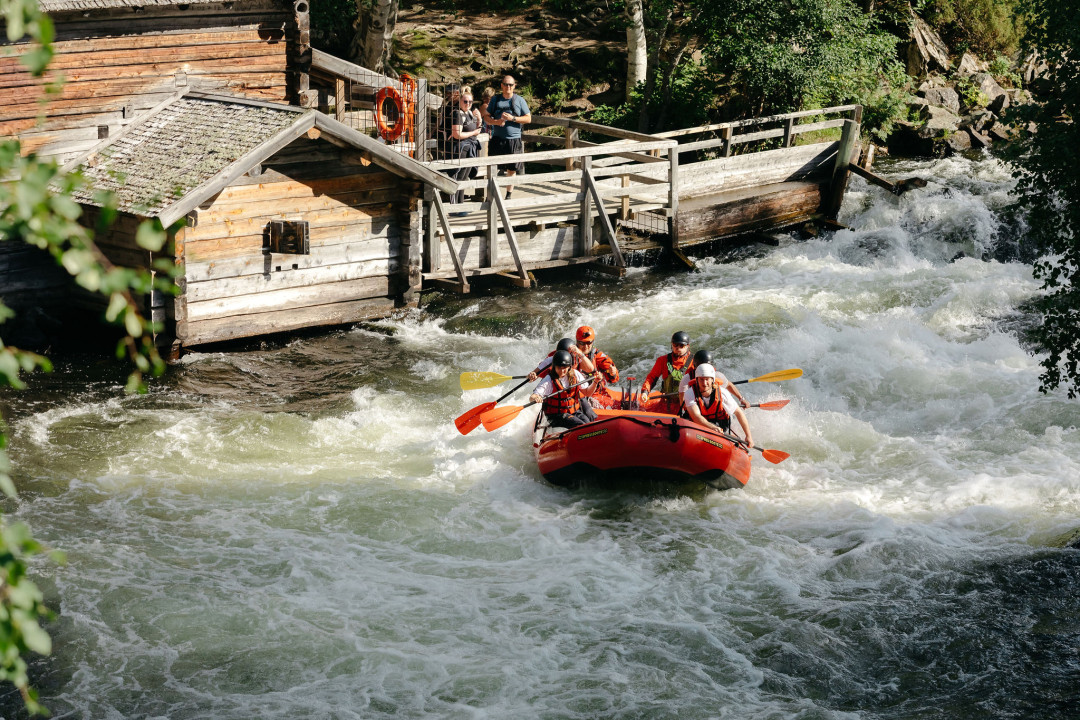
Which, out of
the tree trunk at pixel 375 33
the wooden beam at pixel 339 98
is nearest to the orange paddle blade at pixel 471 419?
the wooden beam at pixel 339 98

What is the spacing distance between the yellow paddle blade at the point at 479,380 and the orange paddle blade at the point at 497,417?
0.47m

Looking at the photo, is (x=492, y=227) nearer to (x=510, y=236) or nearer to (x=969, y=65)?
(x=510, y=236)

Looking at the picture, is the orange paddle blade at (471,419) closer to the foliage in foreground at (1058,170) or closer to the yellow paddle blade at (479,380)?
the yellow paddle blade at (479,380)

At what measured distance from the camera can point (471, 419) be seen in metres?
11.0

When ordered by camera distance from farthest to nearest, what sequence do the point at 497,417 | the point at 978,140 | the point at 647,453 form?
the point at 978,140, the point at 497,417, the point at 647,453

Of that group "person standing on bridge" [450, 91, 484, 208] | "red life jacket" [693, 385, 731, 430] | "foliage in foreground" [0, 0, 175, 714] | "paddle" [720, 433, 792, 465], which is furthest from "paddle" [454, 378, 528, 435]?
"foliage in foreground" [0, 0, 175, 714]

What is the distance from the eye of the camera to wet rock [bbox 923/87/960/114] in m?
23.3

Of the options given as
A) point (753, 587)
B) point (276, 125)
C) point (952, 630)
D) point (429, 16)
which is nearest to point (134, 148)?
point (276, 125)

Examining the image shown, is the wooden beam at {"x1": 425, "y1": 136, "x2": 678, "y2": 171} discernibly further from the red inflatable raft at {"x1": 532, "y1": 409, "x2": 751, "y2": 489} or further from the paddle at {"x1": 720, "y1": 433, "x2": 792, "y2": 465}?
the paddle at {"x1": 720, "y1": 433, "x2": 792, "y2": 465}

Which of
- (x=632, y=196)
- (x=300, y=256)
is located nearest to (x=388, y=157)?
(x=300, y=256)

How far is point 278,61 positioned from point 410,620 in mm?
9385

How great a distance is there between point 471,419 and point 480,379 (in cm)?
87

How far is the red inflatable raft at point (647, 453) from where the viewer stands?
979cm

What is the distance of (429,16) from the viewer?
24.0 metres
